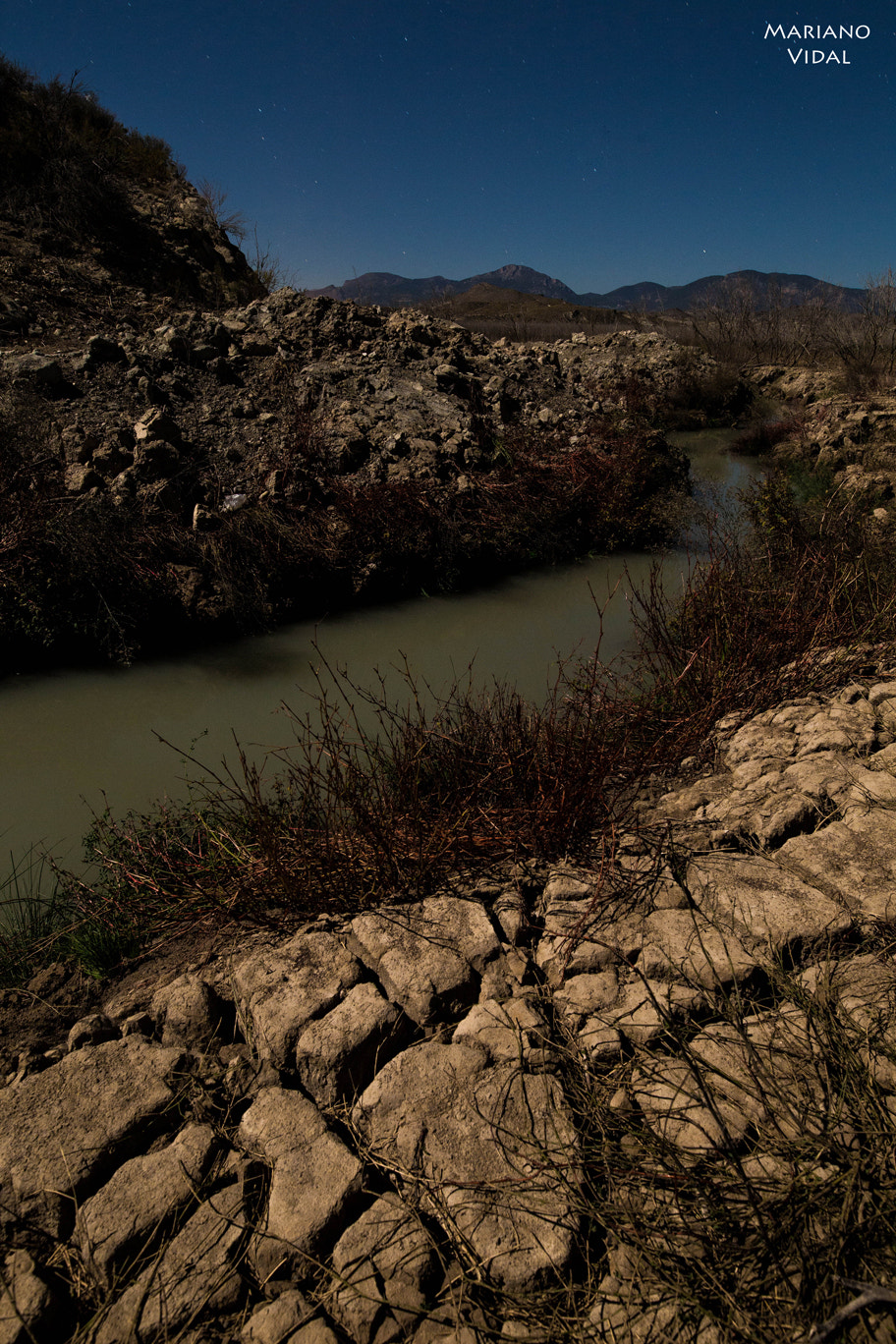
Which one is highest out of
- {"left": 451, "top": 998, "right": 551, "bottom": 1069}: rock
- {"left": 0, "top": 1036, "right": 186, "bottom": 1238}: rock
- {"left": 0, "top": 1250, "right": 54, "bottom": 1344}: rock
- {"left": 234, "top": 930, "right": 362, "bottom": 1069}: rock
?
{"left": 234, "top": 930, "right": 362, "bottom": 1069}: rock

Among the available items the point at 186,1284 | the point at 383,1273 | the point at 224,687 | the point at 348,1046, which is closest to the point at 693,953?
A: the point at 348,1046

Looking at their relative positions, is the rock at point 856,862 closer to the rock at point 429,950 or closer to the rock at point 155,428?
the rock at point 429,950

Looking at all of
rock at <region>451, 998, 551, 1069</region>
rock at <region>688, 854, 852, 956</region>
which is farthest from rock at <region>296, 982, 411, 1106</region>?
rock at <region>688, 854, 852, 956</region>

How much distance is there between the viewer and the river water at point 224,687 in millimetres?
4992

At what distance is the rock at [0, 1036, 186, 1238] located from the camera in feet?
6.72

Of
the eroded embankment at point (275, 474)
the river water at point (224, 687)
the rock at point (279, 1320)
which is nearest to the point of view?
the rock at point (279, 1320)

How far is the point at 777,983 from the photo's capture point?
2.42 meters

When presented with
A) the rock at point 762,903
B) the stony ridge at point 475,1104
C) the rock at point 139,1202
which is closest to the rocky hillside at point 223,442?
the stony ridge at point 475,1104

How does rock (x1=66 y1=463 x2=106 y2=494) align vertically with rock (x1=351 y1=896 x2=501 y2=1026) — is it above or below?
above

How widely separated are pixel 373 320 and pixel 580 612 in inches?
274

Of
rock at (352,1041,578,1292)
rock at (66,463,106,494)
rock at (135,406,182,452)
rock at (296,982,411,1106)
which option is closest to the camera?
rock at (352,1041,578,1292)

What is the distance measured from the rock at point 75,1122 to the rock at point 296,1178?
354mm

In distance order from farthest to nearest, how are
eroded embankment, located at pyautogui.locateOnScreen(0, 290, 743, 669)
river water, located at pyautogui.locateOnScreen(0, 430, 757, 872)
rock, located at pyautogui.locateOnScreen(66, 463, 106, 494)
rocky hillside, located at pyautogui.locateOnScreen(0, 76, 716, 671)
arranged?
1. rock, located at pyautogui.locateOnScreen(66, 463, 106, 494)
2. rocky hillside, located at pyautogui.locateOnScreen(0, 76, 716, 671)
3. eroded embankment, located at pyautogui.locateOnScreen(0, 290, 743, 669)
4. river water, located at pyautogui.locateOnScreen(0, 430, 757, 872)

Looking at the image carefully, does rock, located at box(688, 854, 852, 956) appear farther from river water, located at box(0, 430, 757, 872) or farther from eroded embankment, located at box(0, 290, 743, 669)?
eroded embankment, located at box(0, 290, 743, 669)
